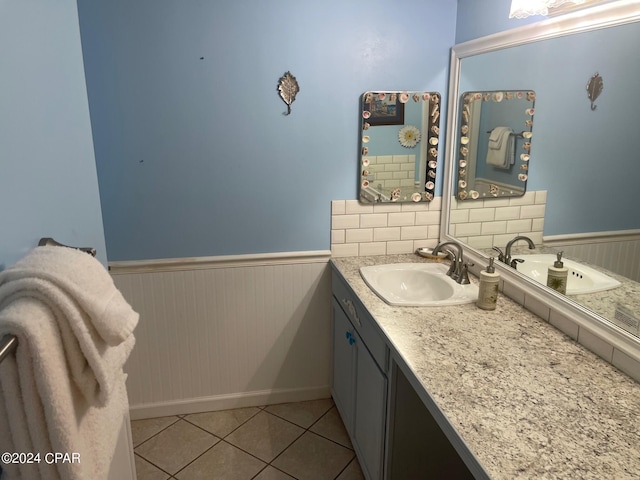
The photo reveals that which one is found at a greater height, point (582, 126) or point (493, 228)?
point (582, 126)

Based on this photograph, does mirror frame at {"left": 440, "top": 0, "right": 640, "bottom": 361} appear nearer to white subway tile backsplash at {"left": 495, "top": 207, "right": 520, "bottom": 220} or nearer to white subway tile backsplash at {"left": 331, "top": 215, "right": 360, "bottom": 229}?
white subway tile backsplash at {"left": 495, "top": 207, "right": 520, "bottom": 220}

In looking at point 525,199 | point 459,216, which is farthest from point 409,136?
point 525,199

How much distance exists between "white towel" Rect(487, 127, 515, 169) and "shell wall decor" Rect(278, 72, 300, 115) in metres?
0.93

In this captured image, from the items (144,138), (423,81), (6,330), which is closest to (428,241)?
(423,81)

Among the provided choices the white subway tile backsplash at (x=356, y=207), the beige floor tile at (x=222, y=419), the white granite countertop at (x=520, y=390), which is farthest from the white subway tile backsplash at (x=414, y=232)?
the beige floor tile at (x=222, y=419)

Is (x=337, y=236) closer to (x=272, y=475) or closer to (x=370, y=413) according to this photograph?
(x=370, y=413)

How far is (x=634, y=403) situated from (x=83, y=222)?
1.46 metres

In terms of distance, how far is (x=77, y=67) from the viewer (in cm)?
114

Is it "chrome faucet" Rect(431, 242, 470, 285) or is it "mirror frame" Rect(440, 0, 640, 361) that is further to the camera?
"chrome faucet" Rect(431, 242, 470, 285)

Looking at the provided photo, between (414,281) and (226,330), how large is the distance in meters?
1.02

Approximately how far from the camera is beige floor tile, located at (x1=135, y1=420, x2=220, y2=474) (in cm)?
222

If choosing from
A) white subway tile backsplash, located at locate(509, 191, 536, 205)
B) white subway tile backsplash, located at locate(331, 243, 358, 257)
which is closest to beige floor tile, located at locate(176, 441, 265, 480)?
white subway tile backsplash, located at locate(331, 243, 358, 257)

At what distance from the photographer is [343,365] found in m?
2.33

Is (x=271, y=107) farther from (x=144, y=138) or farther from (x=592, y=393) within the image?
(x=592, y=393)
